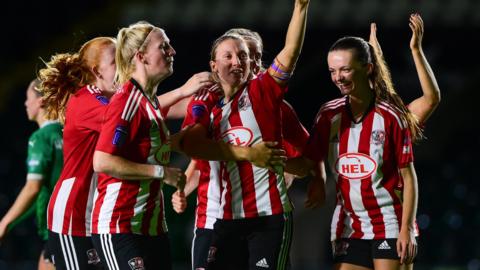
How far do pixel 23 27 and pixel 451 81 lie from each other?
6701 millimetres

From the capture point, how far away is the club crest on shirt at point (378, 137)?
15.2 feet

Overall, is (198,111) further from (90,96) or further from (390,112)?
(390,112)

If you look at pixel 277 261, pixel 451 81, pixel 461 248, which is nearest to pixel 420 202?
pixel 461 248

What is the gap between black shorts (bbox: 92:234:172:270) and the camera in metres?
4.14

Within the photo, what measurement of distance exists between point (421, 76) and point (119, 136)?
1606 mm

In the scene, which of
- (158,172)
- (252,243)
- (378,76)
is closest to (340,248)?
(252,243)

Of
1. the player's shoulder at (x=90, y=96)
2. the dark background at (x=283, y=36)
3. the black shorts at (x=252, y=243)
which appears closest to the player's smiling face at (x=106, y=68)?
the player's shoulder at (x=90, y=96)

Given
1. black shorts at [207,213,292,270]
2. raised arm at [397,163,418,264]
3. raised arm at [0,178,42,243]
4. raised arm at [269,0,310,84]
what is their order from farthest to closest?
raised arm at [0,178,42,243], raised arm at [397,163,418,264], black shorts at [207,213,292,270], raised arm at [269,0,310,84]

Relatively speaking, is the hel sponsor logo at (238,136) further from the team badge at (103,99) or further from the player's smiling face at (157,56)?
the team badge at (103,99)

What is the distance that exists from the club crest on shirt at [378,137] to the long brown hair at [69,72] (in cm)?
144

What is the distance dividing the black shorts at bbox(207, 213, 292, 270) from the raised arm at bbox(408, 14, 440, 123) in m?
0.91

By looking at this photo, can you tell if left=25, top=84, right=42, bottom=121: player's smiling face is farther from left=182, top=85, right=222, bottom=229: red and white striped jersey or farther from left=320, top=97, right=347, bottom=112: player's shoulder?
left=320, top=97, right=347, bottom=112: player's shoulder

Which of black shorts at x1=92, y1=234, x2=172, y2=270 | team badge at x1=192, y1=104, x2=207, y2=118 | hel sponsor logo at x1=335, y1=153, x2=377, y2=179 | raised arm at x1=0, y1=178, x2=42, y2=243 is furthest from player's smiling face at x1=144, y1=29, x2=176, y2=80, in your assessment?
raised arm at x1=0, y1=178, x2=42, y2=243

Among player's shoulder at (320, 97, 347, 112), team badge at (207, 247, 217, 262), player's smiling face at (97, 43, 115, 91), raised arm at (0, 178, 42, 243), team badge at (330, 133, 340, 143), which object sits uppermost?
player's smiling face at (97, 43, 115, 91)
